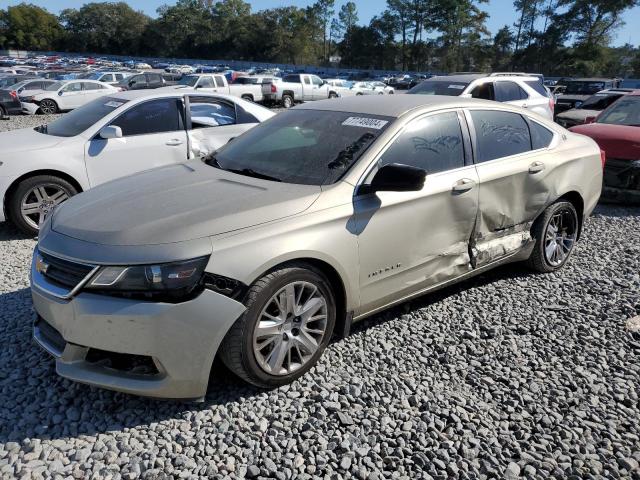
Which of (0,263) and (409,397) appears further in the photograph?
(0,263)

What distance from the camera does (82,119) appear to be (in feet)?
20.6

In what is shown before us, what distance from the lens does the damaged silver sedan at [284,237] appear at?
257 centimetres

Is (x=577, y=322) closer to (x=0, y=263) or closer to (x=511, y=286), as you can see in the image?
(x=511, y=286)

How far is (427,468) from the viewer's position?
246cm

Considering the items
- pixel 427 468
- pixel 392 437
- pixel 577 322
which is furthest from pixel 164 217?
pixel 577 322

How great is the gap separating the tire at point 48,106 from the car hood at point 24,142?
52.4ft

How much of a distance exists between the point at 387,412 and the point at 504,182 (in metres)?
2.09

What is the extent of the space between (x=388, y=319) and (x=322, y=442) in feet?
4.68

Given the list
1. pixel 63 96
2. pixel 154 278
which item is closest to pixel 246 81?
pixel 63 96

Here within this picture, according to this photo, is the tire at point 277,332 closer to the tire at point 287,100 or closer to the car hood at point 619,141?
the car hood at point 619,141

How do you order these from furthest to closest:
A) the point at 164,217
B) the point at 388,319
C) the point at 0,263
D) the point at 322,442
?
the point at 0,263 < the point at 388,319 < the point at 164,217 < the point at 322,442

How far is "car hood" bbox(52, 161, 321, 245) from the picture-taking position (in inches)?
106

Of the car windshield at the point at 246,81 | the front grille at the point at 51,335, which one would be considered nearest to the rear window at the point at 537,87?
the front grille at the point at 51,335

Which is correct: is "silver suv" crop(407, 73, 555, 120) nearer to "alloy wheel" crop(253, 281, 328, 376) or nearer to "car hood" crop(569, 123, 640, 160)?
"car hood" crop(569, 123, 640, 160)
